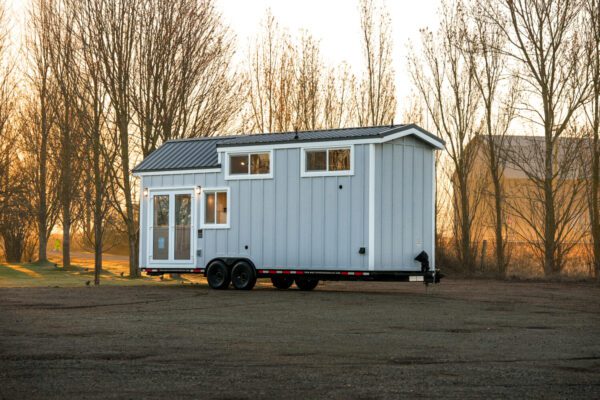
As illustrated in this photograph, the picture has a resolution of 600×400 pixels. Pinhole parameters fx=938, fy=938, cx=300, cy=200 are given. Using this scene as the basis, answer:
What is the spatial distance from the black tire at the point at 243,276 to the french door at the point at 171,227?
1.34 metres

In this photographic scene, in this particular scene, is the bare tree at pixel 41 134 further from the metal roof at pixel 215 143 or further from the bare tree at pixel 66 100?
→ the metal roof at pixel 215 143

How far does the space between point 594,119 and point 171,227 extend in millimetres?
12483

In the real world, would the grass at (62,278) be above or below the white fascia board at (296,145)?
below

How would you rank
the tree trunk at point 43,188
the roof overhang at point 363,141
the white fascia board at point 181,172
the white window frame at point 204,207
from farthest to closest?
the tree trunk at point 43,188
the white fascia board at point 181,172
the white window frame at point 204,207
the roof overhang at point 363,141

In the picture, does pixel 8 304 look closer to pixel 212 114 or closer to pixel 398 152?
pixel 398 152

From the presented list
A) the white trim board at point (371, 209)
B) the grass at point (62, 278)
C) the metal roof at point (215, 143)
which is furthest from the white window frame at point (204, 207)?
the white trim board at point (371, 209)

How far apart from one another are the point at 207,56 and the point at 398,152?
39.5 ft

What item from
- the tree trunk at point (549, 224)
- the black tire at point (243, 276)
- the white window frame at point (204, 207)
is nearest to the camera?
the black tire at point (243, 276)

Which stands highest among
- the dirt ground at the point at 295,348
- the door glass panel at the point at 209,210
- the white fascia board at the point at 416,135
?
the white fascia board at the point at 416,135

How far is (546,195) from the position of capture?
28094mm

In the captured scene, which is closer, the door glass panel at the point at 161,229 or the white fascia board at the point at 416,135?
the white fascia board at the point at 416,135

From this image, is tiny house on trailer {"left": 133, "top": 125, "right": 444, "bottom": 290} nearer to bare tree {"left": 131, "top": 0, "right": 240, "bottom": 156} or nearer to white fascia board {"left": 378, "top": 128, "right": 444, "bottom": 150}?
white fascia board {"left": 378, "top": 128, "right": 444, "bottom": 150}

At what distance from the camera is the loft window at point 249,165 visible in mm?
21703

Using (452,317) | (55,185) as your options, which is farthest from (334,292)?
(55,185)
